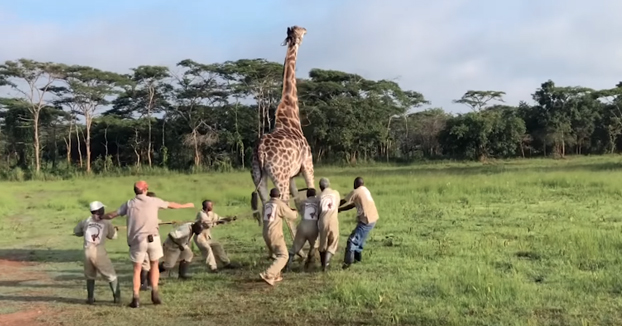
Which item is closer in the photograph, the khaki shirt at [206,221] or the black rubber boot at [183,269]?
the black rubber boot at [183,269]

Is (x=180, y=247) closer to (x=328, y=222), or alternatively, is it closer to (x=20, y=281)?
(x=328, y=222)

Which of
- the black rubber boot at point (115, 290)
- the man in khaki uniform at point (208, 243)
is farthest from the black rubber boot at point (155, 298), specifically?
the man in khaki uniform at point (208, 243)

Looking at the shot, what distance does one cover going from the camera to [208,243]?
8555 mm

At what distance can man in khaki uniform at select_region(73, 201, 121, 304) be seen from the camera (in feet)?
22.7

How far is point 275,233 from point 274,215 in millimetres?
238

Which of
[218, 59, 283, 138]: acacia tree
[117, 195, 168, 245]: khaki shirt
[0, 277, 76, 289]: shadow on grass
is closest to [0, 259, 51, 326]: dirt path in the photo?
[0, 277, 76, 289]: shadow on grass

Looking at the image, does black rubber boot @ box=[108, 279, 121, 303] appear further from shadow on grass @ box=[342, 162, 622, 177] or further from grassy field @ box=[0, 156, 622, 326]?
shadow on grass @ box=[342, 162, 622, 177]

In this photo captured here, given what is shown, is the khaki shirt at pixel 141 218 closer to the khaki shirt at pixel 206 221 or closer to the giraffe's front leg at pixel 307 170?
the khaki shirt at pixel 206 221

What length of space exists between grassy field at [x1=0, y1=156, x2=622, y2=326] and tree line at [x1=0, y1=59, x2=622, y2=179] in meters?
21.9

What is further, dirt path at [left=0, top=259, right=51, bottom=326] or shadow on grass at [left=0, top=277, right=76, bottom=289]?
shadow on grass at [left=0, top=277, right=76, bottom=289]

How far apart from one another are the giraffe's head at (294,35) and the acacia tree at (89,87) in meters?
25.7

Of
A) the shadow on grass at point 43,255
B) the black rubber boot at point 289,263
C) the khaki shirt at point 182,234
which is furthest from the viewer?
the shadow on grass at point 43,255

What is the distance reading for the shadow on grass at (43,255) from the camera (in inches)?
399

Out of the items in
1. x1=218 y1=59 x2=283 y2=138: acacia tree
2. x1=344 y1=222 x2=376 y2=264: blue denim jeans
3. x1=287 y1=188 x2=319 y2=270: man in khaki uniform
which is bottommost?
x1=344 y1=222 x2=376 y2=264: blue denim jeans
